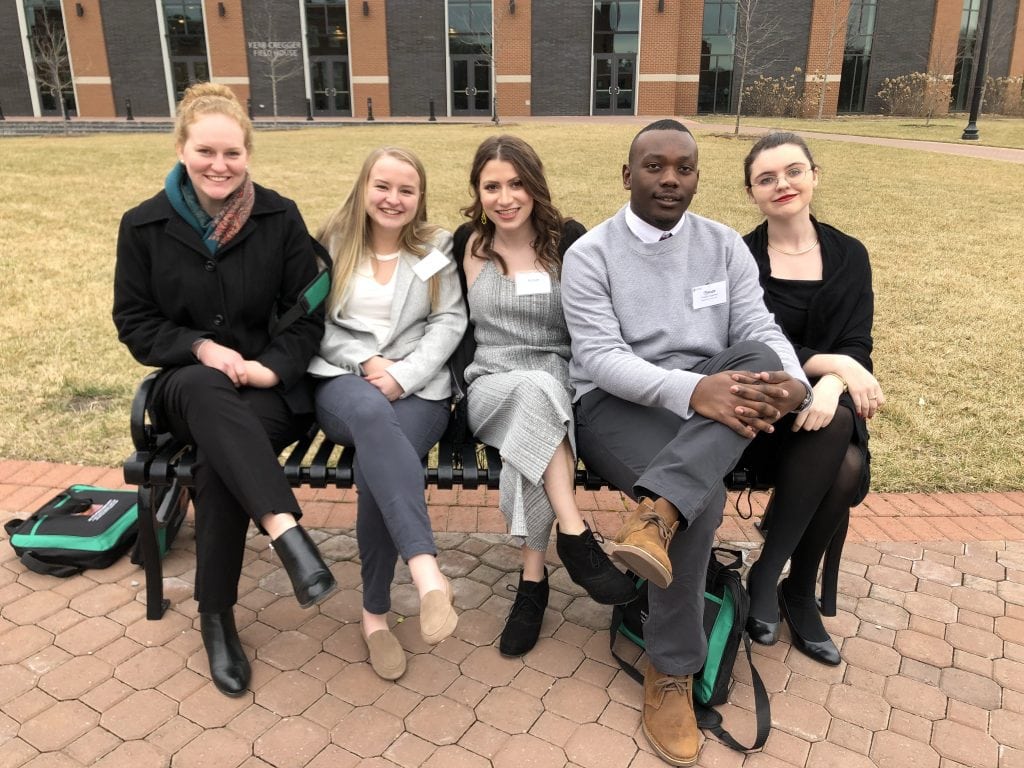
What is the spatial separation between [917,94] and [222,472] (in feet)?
123

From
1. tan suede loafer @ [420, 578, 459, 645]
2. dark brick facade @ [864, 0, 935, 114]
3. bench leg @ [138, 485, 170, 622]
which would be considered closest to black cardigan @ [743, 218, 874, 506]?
tan suede loafer @ [420, 578, 459, 645]

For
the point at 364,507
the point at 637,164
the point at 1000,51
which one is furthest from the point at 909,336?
the point at 1000,51

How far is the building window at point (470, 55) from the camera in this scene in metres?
34.5

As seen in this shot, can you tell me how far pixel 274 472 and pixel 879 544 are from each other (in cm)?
273

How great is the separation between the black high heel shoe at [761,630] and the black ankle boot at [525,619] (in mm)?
764

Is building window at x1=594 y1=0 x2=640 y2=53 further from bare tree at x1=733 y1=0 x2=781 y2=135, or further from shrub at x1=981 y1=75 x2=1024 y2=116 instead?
shrub at x1=981 y1=75 x2=1024 y2=116

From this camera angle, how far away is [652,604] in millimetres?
2512

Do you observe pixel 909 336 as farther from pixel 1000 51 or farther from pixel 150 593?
pixel 1000 51

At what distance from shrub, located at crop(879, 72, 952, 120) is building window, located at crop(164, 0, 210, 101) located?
100 ft

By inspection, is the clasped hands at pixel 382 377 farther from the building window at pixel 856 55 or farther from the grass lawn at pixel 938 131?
the building window at pixel 856 55

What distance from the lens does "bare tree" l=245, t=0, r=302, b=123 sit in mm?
34250

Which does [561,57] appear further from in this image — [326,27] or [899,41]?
[899,41]

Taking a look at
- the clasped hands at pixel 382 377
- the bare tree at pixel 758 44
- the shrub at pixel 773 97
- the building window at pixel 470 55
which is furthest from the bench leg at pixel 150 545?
the bare tree at pixel 758 44

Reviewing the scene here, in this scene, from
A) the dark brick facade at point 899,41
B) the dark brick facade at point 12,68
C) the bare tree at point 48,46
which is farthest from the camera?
the dark brick facade at point 899,41
